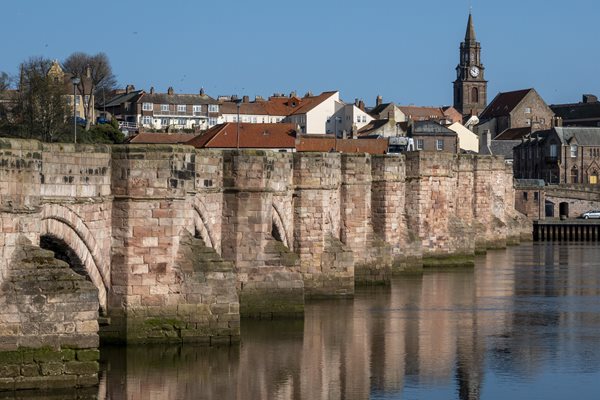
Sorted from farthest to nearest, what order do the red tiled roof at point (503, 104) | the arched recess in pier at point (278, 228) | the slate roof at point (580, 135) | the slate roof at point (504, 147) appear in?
the red tiled roof at point (503, 104) → the slate roof at point (504, 147) → the slate roof at point (580, 135) → the arched recess in pier at point (278, 228)

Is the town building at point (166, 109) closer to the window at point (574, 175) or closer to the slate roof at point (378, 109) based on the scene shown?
the slate roof at point (378, 109)

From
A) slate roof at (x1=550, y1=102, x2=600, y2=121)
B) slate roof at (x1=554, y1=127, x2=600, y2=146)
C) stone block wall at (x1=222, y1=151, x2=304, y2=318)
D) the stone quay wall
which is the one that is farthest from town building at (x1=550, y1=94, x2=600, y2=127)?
stone block wall at (x1=222, y1=151, x2=304, y2=318)

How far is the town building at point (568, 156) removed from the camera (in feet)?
465

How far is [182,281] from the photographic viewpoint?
31562mm

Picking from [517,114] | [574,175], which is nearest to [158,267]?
[574,175]

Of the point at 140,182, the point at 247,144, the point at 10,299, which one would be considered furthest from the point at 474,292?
the point at 247,144

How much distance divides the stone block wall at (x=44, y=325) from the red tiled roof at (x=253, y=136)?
6830cm

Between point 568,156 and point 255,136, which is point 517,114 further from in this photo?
point 255,136

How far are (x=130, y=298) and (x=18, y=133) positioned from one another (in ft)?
134

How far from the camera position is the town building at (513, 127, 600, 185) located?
14188 cm

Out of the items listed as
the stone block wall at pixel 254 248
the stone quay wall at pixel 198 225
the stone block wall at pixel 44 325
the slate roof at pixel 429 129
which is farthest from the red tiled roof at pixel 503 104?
the stone block wall at pixel 44 325

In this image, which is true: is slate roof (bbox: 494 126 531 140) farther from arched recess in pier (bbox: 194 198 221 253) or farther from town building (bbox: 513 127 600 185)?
arched recess in pier (bbox: 194 198 221 253)

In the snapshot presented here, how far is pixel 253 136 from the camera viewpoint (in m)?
101

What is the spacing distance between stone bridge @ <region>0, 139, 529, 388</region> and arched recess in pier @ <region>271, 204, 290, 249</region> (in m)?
0.05
